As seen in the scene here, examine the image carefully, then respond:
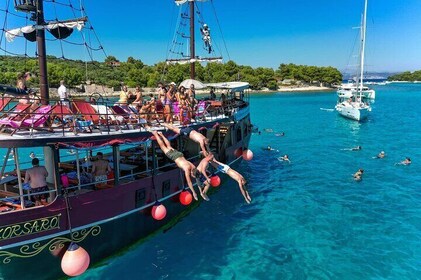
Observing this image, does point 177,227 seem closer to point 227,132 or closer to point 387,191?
point 227,132

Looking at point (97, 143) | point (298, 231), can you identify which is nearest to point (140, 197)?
point (97, 143)

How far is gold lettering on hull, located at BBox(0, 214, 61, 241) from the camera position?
31.8ft

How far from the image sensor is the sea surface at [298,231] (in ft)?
42.4

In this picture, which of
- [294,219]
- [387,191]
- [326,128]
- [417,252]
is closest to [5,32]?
[294,219]

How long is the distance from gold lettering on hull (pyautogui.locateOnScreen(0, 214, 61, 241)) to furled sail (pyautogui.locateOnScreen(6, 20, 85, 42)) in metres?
6.58

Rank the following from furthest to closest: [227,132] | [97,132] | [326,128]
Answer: [326,128], [227,132], [97,132]

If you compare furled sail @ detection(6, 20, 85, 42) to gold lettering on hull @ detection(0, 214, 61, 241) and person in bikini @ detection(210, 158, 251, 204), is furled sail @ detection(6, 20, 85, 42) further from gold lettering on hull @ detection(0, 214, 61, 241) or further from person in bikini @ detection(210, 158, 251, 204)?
person in bikini @ detection(210, 158, 251, 204)

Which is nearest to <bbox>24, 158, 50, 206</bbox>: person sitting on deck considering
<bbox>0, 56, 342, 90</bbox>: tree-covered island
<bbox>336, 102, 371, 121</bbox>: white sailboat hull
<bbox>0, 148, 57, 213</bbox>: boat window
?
<bbox>0, 148, 57, 213</bbox>: boat window

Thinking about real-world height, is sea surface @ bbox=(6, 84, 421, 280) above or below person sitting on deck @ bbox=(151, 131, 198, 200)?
below

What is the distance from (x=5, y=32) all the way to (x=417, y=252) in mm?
18595

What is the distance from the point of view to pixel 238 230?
16156mm

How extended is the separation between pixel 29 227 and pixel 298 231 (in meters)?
11.2

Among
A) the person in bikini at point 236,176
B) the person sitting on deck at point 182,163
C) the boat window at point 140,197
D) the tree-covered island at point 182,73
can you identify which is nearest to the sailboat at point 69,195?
the boat window at point 140,197

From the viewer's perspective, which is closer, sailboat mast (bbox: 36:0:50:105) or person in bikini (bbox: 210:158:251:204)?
person in bikini (bbox: 210:158:251:204)
